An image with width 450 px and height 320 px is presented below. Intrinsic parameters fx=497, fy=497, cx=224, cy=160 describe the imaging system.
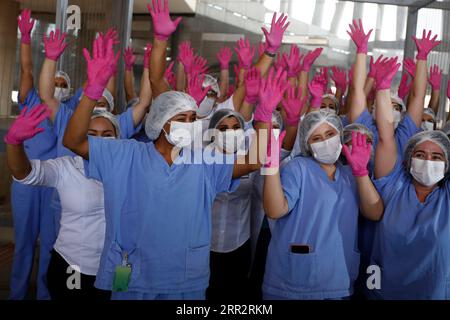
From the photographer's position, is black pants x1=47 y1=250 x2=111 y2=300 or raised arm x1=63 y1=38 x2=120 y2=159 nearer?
raised arm x1=63 y1=38 x2=120 y2=159

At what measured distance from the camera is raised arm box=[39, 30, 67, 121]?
2463 millimetres

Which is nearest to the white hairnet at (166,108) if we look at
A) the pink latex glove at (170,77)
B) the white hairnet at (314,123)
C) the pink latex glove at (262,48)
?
the white hairnet at (314,123)

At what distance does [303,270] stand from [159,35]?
1.29 m

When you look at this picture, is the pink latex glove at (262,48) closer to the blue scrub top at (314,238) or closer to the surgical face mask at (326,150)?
the surgical face mask at (326,150)

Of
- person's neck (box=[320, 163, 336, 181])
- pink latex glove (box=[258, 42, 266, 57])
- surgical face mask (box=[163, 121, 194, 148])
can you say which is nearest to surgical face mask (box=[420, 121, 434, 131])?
pink latex glove (box=[258, 42, 266, 57])

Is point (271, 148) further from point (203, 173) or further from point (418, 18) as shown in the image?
point (418, 18)

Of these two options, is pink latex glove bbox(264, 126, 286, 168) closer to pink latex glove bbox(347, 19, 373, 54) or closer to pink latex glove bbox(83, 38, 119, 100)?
pink latex glove bbox(83, 38, 119, 100)

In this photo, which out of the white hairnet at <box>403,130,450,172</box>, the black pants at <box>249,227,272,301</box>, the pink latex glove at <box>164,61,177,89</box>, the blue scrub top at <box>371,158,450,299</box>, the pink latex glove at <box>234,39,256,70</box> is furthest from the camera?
the pink latex glove at <box>164,61,177,89</box>

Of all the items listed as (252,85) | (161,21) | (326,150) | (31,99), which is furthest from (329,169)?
(31,99)

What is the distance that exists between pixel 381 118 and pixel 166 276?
122 centimetres

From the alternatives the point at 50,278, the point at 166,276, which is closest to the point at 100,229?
the point at 50,278

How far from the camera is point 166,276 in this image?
191cm

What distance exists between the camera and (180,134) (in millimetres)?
1945

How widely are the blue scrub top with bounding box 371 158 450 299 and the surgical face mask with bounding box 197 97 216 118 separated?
148 centimetres
